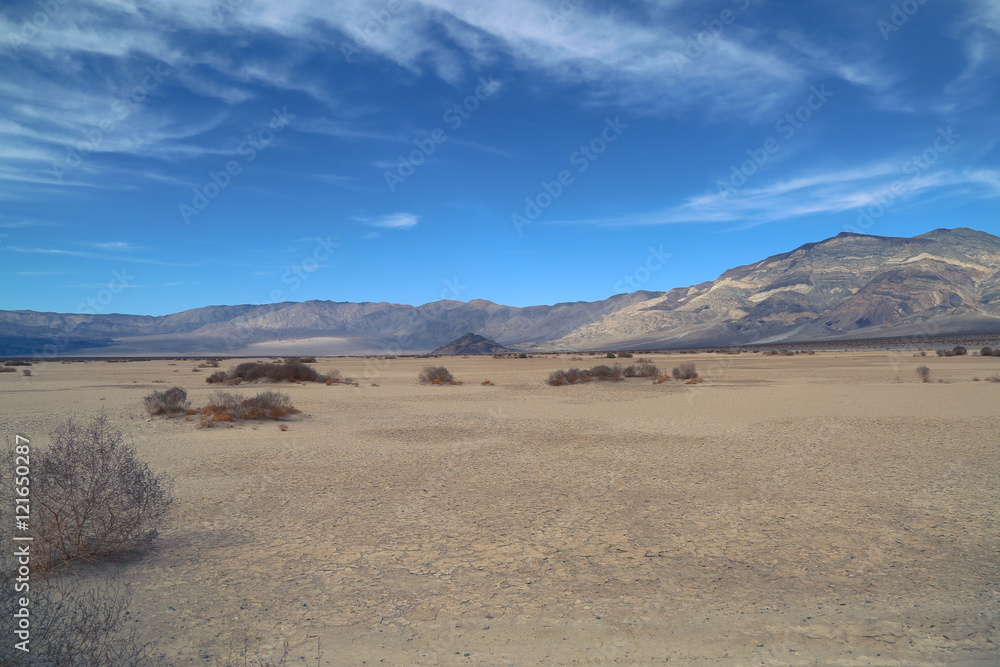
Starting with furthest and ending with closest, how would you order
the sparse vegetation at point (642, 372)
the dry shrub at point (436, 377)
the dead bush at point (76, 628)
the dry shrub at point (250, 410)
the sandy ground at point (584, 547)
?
the dry shrub at point (436, 377)
the sparse vegetation at point (642, 372)
the dry shrub at point (250, 410)
the sandy ground at point (584, 547)
the dead bush at point (76, 628)

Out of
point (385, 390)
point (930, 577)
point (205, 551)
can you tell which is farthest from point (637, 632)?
point (385, 390)

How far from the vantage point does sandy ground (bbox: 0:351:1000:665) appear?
14.9 feet

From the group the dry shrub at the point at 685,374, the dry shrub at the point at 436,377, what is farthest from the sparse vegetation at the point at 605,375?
the dry shrub at the point at 436,377

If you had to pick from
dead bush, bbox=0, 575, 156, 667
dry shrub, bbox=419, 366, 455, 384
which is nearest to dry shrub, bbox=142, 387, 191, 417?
dead bush, bbox=0, 575, 156, 667

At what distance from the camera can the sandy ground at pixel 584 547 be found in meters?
4.54

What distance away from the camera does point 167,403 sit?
18.7 metres

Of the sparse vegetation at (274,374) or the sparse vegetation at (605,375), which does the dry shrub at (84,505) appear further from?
the sparse vegetation at (274,374)

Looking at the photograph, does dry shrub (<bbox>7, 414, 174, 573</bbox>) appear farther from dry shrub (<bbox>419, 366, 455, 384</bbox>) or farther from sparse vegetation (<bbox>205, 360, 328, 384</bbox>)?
sparse vegetation (<bbox>205, 360, 328, 384</bbox>)

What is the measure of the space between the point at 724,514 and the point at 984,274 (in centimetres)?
21087

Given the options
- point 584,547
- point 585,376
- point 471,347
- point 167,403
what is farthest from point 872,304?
point 584,547

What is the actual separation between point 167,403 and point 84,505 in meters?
14.6

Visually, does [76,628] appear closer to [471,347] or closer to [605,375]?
[605,375]

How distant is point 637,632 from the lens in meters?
4.64

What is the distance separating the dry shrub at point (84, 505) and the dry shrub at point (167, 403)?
13.1 meters
